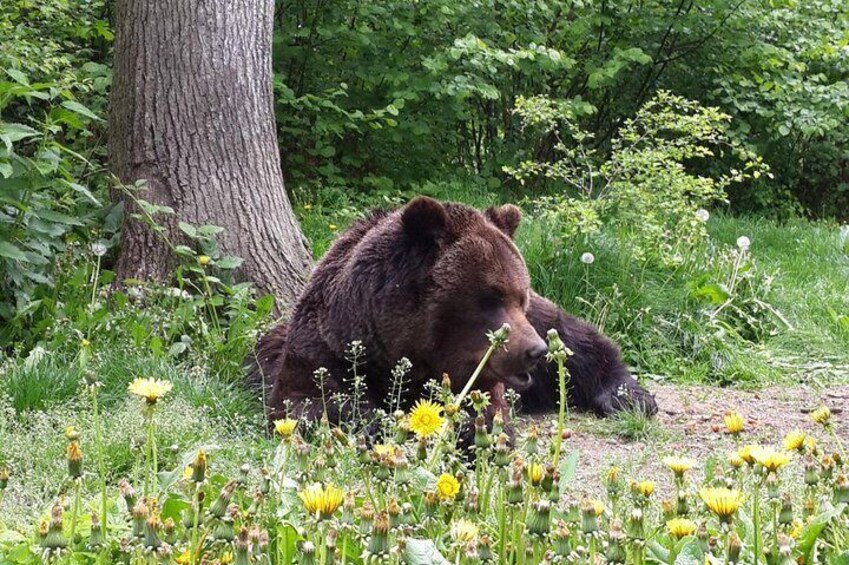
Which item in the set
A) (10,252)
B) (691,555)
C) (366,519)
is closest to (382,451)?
(366,519)

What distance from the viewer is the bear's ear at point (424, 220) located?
4453mm

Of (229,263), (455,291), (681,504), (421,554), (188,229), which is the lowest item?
(229,263)

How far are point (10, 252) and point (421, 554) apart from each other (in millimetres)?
3951

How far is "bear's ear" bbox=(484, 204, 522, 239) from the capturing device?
4.95 m

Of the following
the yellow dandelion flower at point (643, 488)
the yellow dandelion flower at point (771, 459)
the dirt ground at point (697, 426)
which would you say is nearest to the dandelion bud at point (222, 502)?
the yellow dandelion flower at point (643, 488)

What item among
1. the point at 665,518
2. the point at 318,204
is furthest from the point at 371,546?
the point at 318,204

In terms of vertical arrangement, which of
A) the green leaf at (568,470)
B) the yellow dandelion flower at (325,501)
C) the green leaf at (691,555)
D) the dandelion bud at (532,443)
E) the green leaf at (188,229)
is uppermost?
the yellow dandelion flower at (325,501)

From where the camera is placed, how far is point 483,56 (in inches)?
380

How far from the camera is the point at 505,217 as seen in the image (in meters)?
4.97

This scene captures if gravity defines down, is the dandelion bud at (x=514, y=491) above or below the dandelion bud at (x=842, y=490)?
below

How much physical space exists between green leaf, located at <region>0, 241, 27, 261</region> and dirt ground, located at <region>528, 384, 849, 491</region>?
9.34 ft

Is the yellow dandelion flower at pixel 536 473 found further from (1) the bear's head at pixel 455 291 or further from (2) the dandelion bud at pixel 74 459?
(1) the bear's head at pixel 455 291

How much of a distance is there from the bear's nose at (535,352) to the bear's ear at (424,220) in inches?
27.0

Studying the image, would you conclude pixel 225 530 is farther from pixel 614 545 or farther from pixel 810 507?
pixel 810 507
